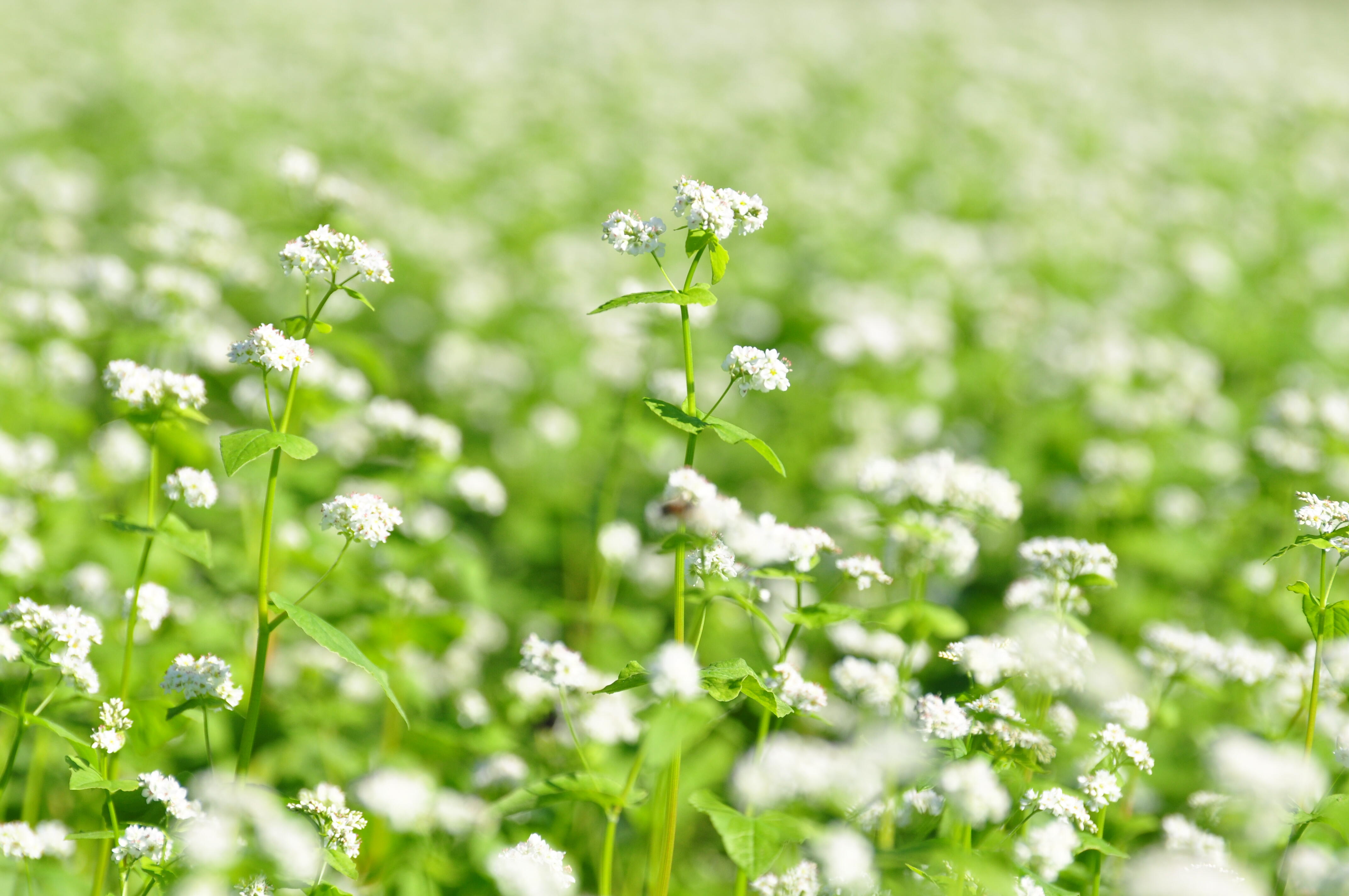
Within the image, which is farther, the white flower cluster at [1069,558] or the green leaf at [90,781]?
the white flower cluster at [1069,558]

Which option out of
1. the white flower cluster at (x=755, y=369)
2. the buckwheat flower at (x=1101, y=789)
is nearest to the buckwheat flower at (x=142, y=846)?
the white flower cluster at (x=755, y=369)

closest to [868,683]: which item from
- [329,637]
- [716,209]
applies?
[716,209]

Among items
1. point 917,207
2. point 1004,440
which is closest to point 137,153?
point 917,207

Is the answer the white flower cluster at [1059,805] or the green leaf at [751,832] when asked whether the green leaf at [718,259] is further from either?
the white flower cluster at [1059,805]

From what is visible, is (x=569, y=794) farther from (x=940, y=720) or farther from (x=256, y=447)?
(x=256, y=447)

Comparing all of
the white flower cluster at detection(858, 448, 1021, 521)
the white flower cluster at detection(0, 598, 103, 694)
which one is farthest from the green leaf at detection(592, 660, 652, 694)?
the white flower cluster at detection(0, 598, 103, 694)

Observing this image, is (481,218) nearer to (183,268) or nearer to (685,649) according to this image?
(183,268)
